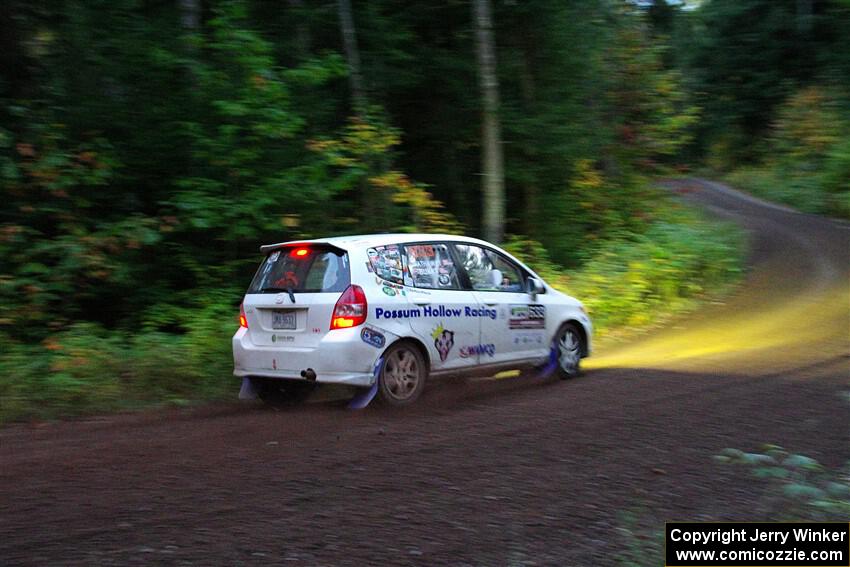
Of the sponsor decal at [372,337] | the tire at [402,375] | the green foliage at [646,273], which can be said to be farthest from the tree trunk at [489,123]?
the sponsor decal at [372,337]

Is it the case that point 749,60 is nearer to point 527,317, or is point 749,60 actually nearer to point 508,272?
point 508,272

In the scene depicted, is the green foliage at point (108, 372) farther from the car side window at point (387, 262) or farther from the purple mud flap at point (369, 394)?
the car side window at point (387, 262)

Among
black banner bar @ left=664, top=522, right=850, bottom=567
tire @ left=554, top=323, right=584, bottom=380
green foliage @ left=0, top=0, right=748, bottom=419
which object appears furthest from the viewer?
green foliage @ left=0, top=0, right=748, bottom=419

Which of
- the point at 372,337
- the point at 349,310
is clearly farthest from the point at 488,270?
the point at 349,310

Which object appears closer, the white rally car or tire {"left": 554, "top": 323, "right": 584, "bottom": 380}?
the white rally car

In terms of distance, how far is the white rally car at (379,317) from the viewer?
325 inches

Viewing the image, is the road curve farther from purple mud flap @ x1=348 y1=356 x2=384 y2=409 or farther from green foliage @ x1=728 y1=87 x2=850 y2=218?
green foliage @ x1=728 y1=87 x2=850 y2=218

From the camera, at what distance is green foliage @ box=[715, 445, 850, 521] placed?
16.9 feet

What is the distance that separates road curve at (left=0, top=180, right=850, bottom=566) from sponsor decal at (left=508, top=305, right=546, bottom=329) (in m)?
0.74

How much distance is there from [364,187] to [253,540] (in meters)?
10.3

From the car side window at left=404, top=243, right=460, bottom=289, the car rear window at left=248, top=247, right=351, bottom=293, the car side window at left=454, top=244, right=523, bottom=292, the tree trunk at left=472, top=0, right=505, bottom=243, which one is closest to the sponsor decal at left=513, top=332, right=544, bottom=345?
the car side window at left=454, top=244, right=523, bottom=292

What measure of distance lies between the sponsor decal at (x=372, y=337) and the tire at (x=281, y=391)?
1.11 meters

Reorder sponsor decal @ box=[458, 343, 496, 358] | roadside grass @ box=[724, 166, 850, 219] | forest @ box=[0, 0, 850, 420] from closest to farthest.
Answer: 1. sponsor decal @ box=[458, 343, 496, 358]
2. forest @ box=[0, 0, 850, 420]
3. roadside grass @ box=[724, 166, 850, 219]

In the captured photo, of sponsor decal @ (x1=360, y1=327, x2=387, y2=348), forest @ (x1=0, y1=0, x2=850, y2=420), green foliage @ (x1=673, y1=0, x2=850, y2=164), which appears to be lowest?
sponsor decal @ (x1=360, y1=327, x2=387, y2=348)
